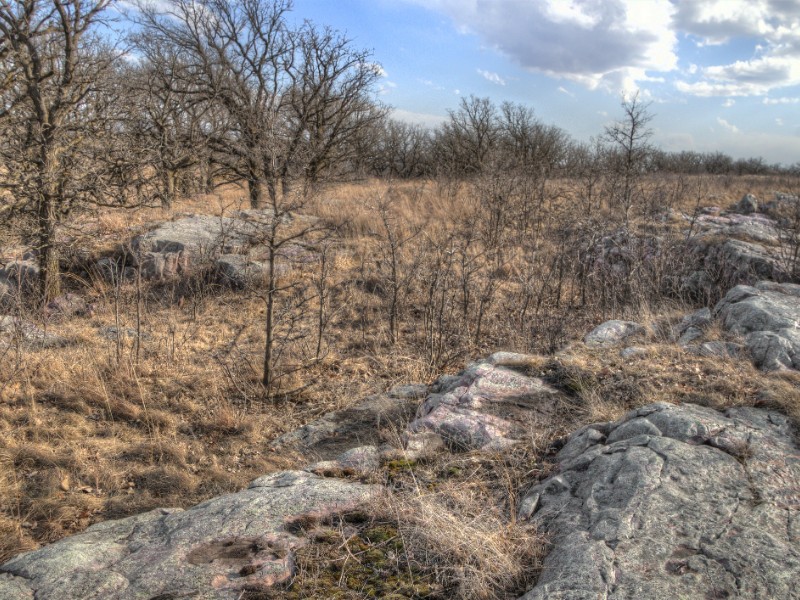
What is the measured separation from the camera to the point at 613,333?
5.48 m

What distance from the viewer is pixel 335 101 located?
16781 millimetres

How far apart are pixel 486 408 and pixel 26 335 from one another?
5.26 meters

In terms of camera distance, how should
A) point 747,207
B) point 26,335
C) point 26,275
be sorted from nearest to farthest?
point 26,335 → point 26,275 → point 747,207

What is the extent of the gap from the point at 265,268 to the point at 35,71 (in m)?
4.10

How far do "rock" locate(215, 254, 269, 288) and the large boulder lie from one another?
21.8 ft

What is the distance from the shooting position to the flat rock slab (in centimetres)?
211

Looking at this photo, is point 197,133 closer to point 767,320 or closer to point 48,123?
point 48,123

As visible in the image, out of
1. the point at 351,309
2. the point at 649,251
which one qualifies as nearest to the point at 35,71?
the point at 351,309

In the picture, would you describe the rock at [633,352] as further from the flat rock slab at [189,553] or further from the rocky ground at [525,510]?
the flat rock slab at [189,553]

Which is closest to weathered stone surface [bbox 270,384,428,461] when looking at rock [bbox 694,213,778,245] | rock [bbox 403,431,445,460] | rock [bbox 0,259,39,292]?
rock [bbox 403,431,445,460]

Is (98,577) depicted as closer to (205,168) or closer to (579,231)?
(579,231)

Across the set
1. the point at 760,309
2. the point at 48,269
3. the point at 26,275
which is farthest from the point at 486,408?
the point at 26,275

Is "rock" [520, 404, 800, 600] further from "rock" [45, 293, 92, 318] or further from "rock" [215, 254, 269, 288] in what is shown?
"rock" [45, 293, 92, 318]

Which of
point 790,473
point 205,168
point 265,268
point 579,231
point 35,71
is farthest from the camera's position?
point 205,168
